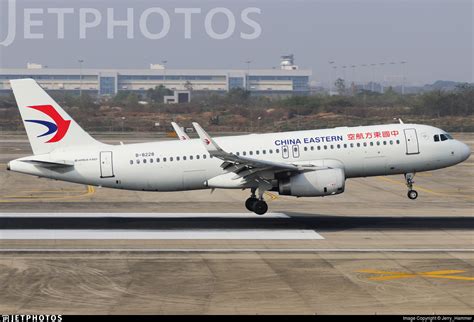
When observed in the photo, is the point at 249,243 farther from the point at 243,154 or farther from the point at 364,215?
the point at 364,215

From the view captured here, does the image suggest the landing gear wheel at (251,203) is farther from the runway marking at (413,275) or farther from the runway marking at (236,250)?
the runway marking at (413,275)

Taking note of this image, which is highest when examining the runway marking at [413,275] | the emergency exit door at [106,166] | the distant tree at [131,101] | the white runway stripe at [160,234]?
the distant tree at [131,101]

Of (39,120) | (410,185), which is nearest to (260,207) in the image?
(410,185)

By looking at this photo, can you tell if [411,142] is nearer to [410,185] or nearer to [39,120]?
[410,185]

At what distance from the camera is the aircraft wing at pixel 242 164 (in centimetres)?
3994

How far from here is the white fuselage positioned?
43375mm

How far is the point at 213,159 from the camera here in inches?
1721

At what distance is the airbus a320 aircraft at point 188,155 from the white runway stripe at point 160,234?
353cm

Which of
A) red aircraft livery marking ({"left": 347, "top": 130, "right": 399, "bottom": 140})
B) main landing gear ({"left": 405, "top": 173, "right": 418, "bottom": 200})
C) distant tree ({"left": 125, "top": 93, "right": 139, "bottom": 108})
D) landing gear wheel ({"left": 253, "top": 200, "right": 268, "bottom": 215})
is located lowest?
landing gear wheel ({"left": 253, "top": 200, "right": 268, "bottom": 215})

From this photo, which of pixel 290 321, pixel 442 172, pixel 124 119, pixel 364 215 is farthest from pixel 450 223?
pixel 124 119

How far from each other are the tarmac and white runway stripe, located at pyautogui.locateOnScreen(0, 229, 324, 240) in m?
0.09

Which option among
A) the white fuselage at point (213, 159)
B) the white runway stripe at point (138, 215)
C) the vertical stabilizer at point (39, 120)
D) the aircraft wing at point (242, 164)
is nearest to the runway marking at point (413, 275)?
the aircraft wing at point (242, 164)

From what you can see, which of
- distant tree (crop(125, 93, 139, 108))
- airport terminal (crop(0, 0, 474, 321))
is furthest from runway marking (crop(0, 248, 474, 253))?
distant tree (crop(125, 93, 139, 108))

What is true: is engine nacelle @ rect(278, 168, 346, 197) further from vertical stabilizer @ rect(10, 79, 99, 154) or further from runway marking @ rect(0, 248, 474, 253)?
vertical stabilizer @ rect(10, 79, 99, 154)
